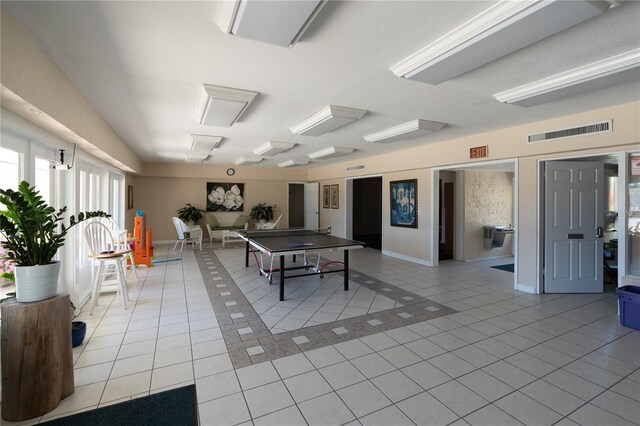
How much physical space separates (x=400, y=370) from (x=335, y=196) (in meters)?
7.45

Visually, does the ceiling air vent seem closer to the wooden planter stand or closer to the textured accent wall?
the textured accent wall

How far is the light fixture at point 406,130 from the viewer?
173 inches

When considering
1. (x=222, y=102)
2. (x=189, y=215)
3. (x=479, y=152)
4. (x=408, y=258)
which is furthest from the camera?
(x=189, y=215)

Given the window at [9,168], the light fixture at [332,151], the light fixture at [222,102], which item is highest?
the light fixture at [332,151]

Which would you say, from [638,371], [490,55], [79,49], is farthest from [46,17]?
[638,371]

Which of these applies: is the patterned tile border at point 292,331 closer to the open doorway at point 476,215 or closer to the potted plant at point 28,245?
the potted plant at point 28,245

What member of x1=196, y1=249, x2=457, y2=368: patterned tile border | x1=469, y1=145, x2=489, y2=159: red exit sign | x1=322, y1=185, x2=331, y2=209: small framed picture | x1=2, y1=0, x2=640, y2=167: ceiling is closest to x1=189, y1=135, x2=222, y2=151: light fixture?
x1=2, y1=0, x2=640, y2=167: ceiling

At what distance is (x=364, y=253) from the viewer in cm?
799

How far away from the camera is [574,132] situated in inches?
154

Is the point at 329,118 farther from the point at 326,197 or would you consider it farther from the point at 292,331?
the point at 326,197

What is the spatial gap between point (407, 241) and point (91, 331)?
5.99m

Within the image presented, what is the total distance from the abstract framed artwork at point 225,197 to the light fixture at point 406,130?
621 centimetres

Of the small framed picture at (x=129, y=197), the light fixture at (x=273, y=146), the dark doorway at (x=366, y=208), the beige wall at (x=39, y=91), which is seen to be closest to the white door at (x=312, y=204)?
the dark doorway at (x=366, y=208)

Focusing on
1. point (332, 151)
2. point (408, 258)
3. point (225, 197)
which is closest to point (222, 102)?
point (332, 151)
